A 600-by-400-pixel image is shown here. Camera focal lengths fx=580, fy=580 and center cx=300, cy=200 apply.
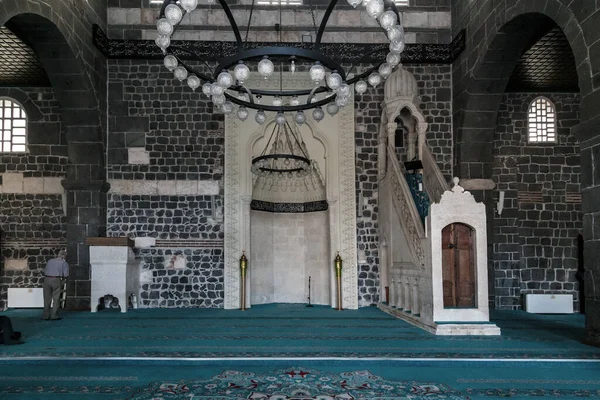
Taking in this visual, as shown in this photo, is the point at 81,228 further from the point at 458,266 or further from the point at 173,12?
the point at 458,266

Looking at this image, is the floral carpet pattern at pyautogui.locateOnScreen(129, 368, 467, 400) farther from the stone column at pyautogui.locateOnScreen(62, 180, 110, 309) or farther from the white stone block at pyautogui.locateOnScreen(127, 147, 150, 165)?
the white stone block at pyautogui.locateOnScreen(127, 147, 150, 165)

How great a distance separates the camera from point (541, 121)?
10.1 meters

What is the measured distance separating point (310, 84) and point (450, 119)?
242 centimetres

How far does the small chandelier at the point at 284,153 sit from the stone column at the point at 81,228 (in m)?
2.49

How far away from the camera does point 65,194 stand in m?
9.82

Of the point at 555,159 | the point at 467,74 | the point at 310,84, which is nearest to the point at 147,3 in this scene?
the point at 310,84

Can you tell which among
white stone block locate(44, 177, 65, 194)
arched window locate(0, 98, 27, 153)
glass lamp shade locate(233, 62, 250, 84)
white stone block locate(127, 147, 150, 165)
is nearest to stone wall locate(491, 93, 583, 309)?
white stone block locate(127, 147, 150, 165)

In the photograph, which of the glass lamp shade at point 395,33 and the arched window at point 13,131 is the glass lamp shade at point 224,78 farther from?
the arched window at point 13,131

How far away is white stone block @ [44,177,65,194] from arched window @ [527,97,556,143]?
26.7 feet

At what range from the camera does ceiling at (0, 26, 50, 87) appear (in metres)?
8.43

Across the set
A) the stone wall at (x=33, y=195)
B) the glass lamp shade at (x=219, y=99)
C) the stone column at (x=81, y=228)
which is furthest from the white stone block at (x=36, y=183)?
the glass lamp shade at (x=219, y=99)

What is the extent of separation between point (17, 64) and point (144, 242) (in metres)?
3.46

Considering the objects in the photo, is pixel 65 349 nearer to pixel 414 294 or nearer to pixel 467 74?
pixel 414 294

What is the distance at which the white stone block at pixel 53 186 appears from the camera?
32.4ft
